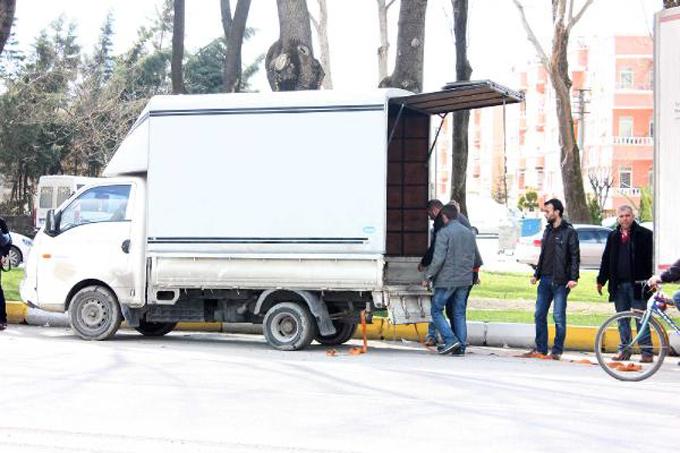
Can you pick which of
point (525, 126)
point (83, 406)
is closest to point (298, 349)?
point (83, 406)

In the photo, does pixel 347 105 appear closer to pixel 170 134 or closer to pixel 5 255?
pixel 170 134

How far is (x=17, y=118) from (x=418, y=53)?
30.3m

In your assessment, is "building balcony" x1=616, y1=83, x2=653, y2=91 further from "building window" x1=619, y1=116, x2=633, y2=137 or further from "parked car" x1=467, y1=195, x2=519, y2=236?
"parked car" x1=467, y1=195, x2=519, y2=236

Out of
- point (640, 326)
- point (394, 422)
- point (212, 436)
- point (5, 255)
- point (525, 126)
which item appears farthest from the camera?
point (525, 126)

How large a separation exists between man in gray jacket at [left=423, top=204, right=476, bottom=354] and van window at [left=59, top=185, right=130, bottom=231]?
12.9 feet

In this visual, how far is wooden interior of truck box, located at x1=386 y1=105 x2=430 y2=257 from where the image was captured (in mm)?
15734

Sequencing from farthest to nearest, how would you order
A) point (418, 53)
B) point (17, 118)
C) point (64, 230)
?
point (17, 118) → point (418, 53) → point (64, 230)

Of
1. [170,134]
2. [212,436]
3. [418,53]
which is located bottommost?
[212,436]

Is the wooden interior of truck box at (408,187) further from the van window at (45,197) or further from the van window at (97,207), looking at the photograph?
the van window at (45,197)

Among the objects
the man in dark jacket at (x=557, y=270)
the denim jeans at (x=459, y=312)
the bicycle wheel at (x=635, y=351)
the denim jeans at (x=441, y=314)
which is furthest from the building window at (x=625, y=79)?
the bicycle wheel at (x=635, y=351)

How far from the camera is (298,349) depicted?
48.3ft

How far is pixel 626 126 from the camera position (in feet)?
255

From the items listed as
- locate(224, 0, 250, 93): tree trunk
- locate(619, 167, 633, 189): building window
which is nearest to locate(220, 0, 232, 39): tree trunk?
locate(224, 0, 250, 93): tree trunk

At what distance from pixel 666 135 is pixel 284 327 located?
196 inches
